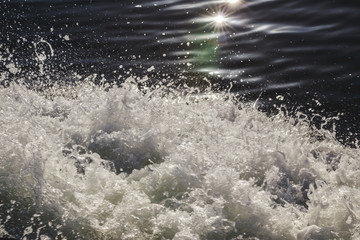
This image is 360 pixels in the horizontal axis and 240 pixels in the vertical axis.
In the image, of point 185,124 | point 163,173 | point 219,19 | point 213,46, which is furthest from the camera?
point 219,19

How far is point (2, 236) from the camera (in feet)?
15.4

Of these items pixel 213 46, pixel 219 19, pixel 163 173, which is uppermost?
pixel 219 19

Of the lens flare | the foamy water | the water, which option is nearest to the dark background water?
the water

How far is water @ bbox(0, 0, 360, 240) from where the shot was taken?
5.00 m

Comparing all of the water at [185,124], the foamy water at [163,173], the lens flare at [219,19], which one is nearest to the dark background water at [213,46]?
the water at [185,124]

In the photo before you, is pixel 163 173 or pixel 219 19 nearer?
pixel 163 173

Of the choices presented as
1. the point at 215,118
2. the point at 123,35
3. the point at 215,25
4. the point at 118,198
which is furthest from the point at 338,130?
the point at 123,35

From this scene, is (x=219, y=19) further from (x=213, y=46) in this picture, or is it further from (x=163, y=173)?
(x=163, y=173)

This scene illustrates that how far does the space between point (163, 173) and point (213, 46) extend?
504 cm

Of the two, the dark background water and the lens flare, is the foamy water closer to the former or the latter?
the dark background water

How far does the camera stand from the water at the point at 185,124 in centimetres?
500

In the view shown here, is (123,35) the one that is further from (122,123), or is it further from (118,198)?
(118,198)

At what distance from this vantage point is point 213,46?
1010cm

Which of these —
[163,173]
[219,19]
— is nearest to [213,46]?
[219,19]
